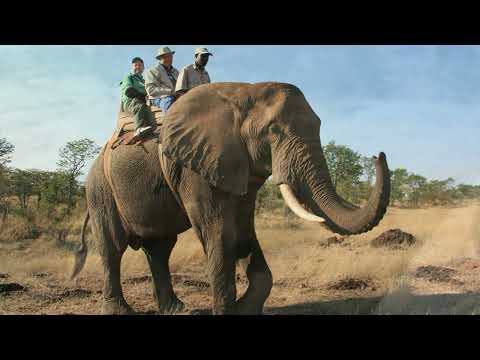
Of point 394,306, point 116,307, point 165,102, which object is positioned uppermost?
point 165,102

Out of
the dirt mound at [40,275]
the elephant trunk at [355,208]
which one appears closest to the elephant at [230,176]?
the elephant trunk at [355,208]

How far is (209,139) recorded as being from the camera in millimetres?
6000

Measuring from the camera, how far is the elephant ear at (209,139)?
5840 mm

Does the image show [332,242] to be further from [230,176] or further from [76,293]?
[230,176]

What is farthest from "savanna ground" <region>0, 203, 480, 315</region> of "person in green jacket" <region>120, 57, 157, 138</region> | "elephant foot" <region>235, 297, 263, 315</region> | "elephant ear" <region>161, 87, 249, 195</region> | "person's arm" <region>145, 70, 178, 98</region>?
"person's arm" <region>145, 70, 178, 98</region>

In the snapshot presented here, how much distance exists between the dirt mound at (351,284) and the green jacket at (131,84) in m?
4.84

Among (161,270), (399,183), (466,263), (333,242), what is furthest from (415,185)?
(161,270)

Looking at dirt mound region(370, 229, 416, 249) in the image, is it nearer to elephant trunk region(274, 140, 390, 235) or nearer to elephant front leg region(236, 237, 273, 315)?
elephant front leg region(236, 237, 273, 315)

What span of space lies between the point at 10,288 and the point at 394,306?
6.93 m

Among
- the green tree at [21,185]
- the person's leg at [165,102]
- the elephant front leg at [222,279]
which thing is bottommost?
the elephant front leg at [222,279]

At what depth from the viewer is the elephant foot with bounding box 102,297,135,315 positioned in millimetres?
7418

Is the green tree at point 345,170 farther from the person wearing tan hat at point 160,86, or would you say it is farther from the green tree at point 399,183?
the person wearing tan hat at point 160,86

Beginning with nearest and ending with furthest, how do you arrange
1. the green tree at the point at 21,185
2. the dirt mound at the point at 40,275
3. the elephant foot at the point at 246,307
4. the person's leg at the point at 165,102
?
the elephant foot at the point at 246,307, the person's leg at the point at 165,102, the dirt mound at the point at 40,275, the green tree at the point at 21,185
